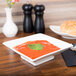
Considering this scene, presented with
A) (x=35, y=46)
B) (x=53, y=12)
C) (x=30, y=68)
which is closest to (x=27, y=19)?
(x=53, y=12)

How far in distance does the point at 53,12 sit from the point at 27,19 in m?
0.31

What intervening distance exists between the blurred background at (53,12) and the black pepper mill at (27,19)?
94 millimetres

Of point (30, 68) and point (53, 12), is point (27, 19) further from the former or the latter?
point (30, 68)

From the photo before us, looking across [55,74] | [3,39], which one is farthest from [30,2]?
[55,74]

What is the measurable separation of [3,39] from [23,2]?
1.27 ft

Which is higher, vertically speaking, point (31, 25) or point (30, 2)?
point (30, 2)

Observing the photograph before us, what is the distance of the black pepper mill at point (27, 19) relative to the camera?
1.24m

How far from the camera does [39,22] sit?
Result: 1.26 m

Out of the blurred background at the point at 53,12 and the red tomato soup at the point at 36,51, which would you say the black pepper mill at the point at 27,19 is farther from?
the red tomato soup at the point at 36,51

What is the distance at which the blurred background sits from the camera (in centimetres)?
133

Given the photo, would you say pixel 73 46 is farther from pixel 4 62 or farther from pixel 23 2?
pixel 23 2

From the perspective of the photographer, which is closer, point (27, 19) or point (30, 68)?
point (30, 68)

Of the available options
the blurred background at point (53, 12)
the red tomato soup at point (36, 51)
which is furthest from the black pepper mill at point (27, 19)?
the red tomato soup at point (36, 51)

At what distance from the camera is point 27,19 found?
1.28 meters
